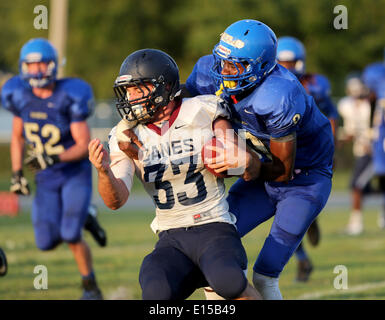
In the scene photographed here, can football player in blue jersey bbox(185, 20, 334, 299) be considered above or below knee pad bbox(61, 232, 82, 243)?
above

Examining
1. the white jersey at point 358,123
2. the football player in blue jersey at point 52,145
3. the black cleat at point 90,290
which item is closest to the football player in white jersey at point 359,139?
the white jersey at point 358,123

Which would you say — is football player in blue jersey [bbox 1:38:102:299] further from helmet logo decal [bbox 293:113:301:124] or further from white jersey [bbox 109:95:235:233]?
helmet logo decal [bbox 293:113:301:124]

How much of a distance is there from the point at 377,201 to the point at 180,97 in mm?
10689

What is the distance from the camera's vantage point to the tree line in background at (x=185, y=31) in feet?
70.9

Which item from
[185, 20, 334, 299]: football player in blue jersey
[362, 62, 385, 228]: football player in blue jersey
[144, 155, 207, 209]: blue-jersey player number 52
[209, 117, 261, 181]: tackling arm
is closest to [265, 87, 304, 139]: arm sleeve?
[185, 20, 334, 299]: football player in blue jersey

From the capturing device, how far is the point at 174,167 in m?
3.74

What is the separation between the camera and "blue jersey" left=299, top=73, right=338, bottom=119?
21.4ft

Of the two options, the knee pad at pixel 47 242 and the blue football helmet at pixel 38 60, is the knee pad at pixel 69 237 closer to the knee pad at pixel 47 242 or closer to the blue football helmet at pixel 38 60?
the knee pad at pixel 47 242

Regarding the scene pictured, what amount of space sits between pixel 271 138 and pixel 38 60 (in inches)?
107

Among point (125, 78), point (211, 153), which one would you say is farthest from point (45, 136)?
point (211, 153)

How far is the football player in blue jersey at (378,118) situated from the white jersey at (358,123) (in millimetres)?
381
